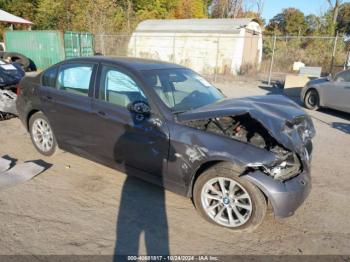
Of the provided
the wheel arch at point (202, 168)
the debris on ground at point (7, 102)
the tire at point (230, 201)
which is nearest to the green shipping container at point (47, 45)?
the debris on ground at point (7, 102)

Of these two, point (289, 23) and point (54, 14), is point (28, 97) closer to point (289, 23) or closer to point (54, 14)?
point (54, 14)

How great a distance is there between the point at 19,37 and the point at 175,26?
1160 centimetres

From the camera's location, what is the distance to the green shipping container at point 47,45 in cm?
1844

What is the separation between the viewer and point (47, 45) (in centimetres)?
1880

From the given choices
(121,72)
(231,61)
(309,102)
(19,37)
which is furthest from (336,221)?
(19,37)

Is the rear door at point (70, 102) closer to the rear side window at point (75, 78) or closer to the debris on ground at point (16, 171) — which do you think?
the rear side window at point (75, 78)

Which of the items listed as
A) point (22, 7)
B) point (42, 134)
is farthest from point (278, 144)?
point (22, 7)

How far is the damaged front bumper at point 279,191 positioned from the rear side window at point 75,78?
2.53 meters

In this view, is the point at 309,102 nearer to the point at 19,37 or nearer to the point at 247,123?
the point at 247,123

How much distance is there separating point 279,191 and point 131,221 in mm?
1582

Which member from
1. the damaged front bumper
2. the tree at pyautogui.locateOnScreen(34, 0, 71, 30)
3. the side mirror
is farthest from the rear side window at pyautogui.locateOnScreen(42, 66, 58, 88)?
the tree at pyautogui.locateOnScreen(34, 0, 71, 30)

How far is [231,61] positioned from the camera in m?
21.8

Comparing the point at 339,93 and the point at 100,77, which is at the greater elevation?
the point at 100,77

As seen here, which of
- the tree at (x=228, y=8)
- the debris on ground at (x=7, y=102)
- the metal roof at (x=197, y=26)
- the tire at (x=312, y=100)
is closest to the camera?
the debris on ground at (x=7, y=102)
